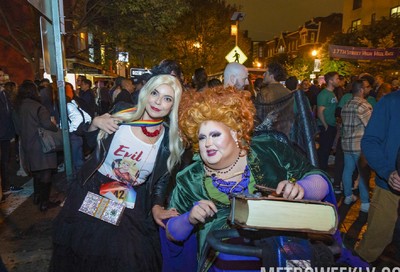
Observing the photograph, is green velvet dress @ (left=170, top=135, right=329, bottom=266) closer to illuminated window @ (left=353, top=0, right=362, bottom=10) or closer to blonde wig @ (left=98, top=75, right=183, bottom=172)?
blonde wig @ (left=98, top=75, right=183, bottom=172)

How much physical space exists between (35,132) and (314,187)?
5.12m

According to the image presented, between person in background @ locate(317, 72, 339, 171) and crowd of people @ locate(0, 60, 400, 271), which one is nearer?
crowd of people @ locate(0, 60, 400, 271)

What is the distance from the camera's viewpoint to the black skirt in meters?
2.75

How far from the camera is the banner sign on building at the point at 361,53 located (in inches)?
586

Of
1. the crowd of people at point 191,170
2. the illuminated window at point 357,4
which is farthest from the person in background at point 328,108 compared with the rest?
the illuminated window at point 357,4

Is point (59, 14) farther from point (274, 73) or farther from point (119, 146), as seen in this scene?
point (274, 73)

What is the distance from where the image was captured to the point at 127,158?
2832mm

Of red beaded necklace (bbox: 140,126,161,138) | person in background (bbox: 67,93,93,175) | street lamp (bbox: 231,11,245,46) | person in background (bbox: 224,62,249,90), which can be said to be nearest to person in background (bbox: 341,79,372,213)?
person in background (bbox: 224,62,249,90)

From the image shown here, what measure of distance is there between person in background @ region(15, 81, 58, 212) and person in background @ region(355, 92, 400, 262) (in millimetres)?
4786

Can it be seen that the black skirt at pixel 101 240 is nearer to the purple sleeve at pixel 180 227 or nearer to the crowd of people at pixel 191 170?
the crowd of people at pixel 191 170

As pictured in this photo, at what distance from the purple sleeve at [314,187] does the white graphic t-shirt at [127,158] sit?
1378 mm

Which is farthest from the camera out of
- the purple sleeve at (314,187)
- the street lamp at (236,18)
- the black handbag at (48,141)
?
the street lamp at (236,18)

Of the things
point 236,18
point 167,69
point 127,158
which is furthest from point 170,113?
point 236,18

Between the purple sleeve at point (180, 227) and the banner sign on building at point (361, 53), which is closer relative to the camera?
the purple sleeve at point (180, 227)
